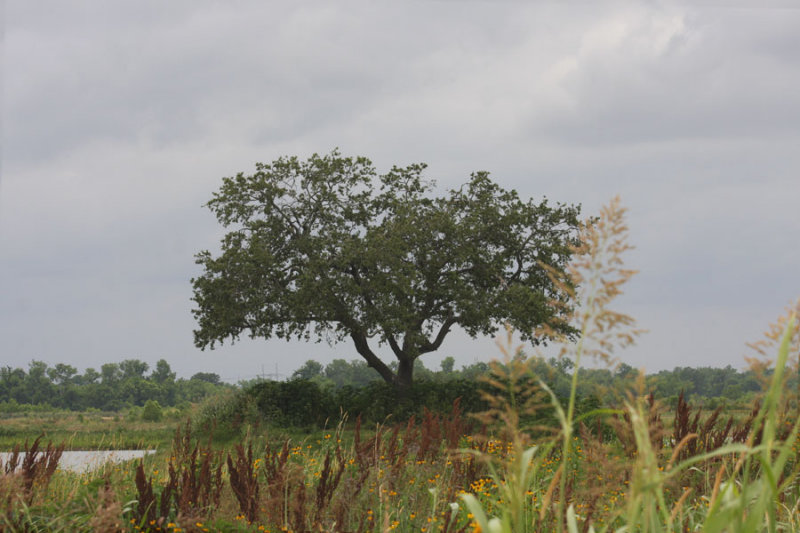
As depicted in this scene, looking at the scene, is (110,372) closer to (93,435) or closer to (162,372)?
(162,372)

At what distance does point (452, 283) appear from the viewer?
19766mm

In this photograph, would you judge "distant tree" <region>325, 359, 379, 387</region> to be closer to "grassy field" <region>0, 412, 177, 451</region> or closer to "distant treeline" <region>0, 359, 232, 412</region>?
"distant treeline" <region>0, 359, 232, 412</region>

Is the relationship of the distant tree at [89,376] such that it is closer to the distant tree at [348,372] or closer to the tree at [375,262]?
the distant tree at [348,372]

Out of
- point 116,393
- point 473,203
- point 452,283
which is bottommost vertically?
point 116,393

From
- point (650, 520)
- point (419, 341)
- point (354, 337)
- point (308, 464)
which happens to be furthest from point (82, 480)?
point (354, 337)

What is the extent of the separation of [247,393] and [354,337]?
4278 millimetres

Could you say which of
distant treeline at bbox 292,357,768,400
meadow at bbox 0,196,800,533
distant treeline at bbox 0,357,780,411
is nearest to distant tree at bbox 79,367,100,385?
distant treeline at bbox 0,357,780,411

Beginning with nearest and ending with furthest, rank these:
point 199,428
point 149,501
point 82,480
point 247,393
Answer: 1. point 149,501
2. point 82,480
3. point 199,428
4. point 247,393

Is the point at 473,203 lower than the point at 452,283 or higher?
higher

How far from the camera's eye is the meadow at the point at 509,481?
155cm

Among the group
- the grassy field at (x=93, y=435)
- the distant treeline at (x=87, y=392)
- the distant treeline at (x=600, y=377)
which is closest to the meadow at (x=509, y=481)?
the distant treeline at (x=600, y=377)

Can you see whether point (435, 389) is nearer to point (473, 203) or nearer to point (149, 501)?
point (473, 203)

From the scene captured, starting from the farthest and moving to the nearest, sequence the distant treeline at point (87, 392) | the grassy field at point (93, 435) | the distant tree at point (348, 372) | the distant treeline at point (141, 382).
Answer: the distant tree at point (348, 372) < the distant treeline at point (87, 392) < the distant treeline at point (141, 382) < the grassy field at point (93, 435)

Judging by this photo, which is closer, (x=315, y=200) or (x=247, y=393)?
(x=247, y=393)
